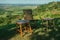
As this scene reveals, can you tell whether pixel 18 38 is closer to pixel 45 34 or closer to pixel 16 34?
pixel 16 34

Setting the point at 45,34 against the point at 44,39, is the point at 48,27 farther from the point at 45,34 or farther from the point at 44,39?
the point at 44,39

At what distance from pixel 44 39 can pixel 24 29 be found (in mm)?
1469

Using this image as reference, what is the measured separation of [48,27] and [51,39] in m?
1.47

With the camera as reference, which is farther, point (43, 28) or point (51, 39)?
point (43, 28)

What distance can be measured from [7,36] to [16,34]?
1.28 ft

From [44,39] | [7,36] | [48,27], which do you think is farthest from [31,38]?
[48,27]

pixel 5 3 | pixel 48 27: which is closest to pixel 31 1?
pixel 5 3

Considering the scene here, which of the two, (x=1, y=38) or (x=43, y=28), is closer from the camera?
(x=1, y=38)

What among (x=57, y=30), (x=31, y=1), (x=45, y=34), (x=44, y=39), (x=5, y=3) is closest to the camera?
(x=44, y=39)

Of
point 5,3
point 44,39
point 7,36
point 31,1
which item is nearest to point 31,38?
point 44,39

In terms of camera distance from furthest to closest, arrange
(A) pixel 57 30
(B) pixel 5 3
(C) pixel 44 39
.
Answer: (B) pixel 5 3 → (A) pixel 57 30 → (C) pixel 44 39

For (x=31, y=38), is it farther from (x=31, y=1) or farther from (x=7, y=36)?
(x=31, y=1)

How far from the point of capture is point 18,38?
6926 millimetres

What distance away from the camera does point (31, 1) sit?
27094 millimetres
